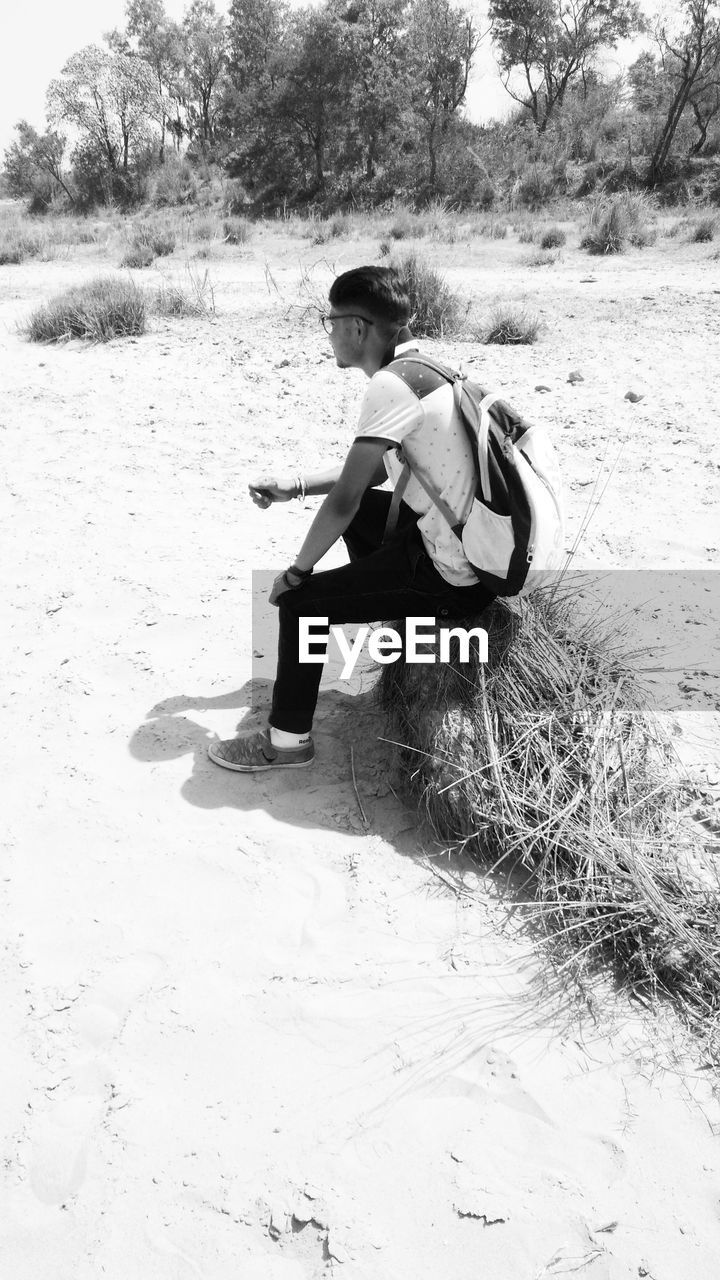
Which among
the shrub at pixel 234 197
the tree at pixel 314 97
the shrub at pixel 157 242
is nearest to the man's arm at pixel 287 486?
the shrub at pixel 157 242

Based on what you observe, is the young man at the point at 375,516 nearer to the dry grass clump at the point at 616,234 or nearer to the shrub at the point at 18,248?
the dry grass clump at the point at 616,234

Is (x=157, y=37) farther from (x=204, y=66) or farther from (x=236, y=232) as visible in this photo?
(x=236, y=232)

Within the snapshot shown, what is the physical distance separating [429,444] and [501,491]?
0.22m

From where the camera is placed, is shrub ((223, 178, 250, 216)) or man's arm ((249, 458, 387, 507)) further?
shrub ((223, 178, 250, 216))

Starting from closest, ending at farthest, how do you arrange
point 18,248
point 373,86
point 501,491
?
point 501,491, point 18,248, point 373,86

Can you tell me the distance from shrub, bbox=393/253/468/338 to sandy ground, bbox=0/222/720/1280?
3129mm

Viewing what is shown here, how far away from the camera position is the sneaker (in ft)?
8.88

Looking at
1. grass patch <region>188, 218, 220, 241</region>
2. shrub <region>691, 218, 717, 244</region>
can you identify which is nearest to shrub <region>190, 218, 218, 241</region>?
grass patch <region>188, 218, 220, 241</region>

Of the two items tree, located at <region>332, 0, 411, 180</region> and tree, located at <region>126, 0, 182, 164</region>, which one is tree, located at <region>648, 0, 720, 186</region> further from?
tree, located at <region>126, 0, 182, 164</region>

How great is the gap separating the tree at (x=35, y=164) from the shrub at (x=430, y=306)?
21.9 metres

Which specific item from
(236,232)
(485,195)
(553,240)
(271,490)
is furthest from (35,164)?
(271,490)

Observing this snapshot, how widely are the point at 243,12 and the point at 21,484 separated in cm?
3049

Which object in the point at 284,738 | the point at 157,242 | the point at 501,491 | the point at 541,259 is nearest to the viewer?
the point at 501,491

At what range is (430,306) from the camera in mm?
6883
